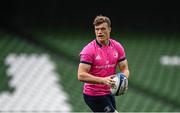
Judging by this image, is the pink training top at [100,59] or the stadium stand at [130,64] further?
the stadium stand at [130,64]

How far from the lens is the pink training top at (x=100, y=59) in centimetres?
837

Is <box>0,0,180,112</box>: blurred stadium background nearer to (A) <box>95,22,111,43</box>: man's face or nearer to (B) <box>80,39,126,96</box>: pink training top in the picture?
(B) <box>80,39,126,96</box>: pink training top

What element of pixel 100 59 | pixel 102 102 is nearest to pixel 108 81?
pixel 100 59

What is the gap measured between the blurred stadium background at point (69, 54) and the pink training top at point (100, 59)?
266 inches

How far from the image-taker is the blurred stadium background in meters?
15.8

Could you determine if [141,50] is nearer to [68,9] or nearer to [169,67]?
[169,67]

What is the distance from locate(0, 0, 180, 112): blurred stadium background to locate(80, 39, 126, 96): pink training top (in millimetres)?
6753

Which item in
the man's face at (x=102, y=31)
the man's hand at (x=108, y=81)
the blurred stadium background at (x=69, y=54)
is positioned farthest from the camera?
the blurred stadium background at (x=69, y=54)

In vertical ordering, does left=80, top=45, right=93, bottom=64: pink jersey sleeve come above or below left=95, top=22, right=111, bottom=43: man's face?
below

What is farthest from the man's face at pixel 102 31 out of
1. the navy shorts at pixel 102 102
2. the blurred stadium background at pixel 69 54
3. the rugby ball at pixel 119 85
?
the blurred stadium background at pixel 69 54

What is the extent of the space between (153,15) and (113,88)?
11043mm

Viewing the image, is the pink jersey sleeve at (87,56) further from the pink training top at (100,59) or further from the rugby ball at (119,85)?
the rugby ball at (119,85)

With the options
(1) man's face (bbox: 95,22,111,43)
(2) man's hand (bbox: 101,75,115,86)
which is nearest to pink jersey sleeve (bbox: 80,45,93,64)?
(1) man's face (bbox: 95,22,111,43)

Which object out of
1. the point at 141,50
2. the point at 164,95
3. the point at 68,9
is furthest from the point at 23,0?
the point at 164,95
